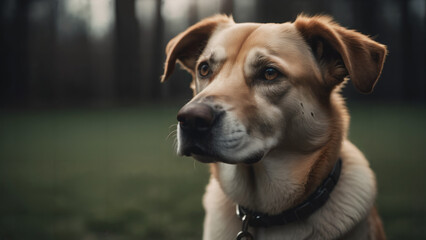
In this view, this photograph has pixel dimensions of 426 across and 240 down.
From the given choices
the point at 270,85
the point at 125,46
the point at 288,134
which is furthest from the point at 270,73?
the point at 125,46

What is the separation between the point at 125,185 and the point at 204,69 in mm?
3965

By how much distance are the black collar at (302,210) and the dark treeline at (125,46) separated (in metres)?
21.2

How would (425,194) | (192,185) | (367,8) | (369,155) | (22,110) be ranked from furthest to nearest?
(367,8) → (22,110) → (369,155) → (192,185) → (425,194)

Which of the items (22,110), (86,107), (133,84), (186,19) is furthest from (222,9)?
(22,110)

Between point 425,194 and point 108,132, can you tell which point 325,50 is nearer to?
point 425,194

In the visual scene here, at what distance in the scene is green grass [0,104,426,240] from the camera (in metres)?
4.06

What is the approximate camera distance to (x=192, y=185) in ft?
20.0

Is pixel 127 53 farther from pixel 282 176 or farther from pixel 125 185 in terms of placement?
pixel 282 176

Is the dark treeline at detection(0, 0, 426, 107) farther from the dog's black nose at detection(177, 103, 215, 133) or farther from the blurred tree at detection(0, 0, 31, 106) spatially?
the dog's black nose at detection(177, 103, 215, 133)

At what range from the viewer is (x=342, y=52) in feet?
7.64

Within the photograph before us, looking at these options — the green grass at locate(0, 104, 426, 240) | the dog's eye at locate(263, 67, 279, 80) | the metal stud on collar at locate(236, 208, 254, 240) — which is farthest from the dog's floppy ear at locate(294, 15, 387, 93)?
the green grass at locate(0, 104, 426, 240)

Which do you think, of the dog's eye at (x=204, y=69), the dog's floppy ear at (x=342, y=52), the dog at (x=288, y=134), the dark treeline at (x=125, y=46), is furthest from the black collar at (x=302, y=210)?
the dark treeline at (x=125, y=46)

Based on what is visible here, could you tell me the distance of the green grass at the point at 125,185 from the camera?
406cm

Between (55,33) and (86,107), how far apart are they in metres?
6.23
